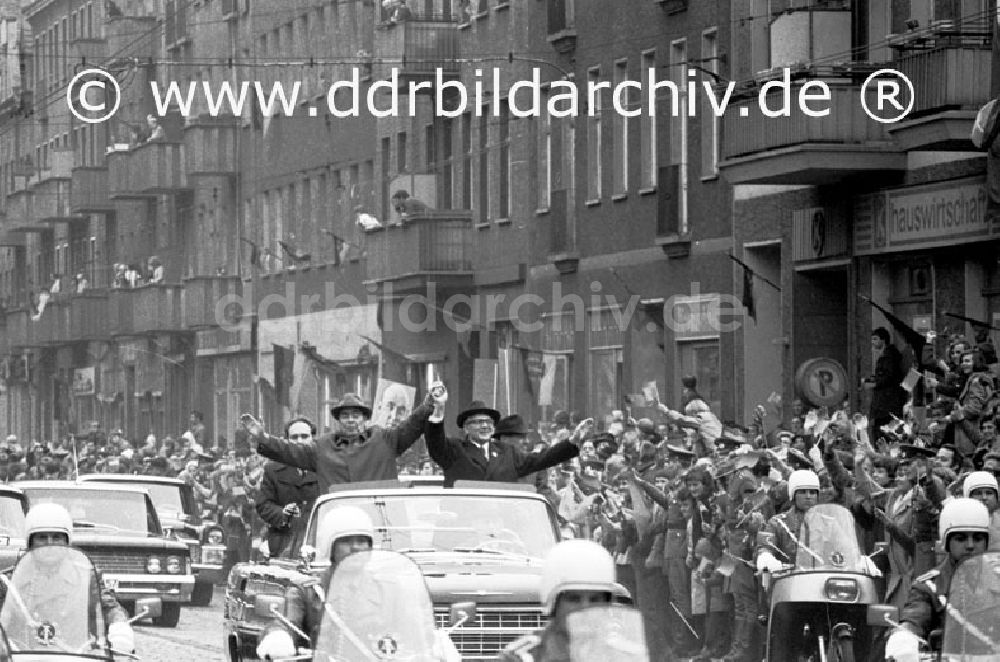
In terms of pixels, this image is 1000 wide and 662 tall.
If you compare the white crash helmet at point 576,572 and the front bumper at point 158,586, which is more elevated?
the white crash helmet at point 576,572

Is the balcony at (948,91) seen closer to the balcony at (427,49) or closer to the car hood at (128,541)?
the car hood at (128,541)

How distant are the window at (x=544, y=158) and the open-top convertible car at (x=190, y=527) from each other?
13284 mm

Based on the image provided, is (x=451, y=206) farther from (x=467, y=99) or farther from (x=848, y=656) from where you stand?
(x=848, y=656)

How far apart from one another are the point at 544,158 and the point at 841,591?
101ft

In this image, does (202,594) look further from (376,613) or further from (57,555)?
(376,613)

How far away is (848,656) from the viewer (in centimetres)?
1844

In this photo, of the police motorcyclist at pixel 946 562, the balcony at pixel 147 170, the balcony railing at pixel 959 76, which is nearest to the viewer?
the police motorcyclist at pixel 946 562

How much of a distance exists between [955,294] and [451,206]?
80.1 ft

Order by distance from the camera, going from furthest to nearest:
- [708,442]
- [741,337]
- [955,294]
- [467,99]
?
[467,99]
[741,337]
[955,294]
[708,442]

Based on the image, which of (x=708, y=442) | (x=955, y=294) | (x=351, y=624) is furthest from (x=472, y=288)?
(x=351, y=624)

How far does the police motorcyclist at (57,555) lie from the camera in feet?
47.0

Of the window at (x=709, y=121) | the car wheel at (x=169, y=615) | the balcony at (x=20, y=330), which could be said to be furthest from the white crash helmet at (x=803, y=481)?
the balcony at (x=20, y=330)

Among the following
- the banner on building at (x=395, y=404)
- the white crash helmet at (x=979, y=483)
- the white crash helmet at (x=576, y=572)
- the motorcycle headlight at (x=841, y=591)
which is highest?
the banner on building at (x=395, y=404)

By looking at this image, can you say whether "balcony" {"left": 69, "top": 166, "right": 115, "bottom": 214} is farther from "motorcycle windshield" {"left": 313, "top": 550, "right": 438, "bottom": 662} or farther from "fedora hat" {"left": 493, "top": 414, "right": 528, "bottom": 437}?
"motorcycle windshield" {"left": 313, "top": 550, "right": 438, "bottom": 662}
